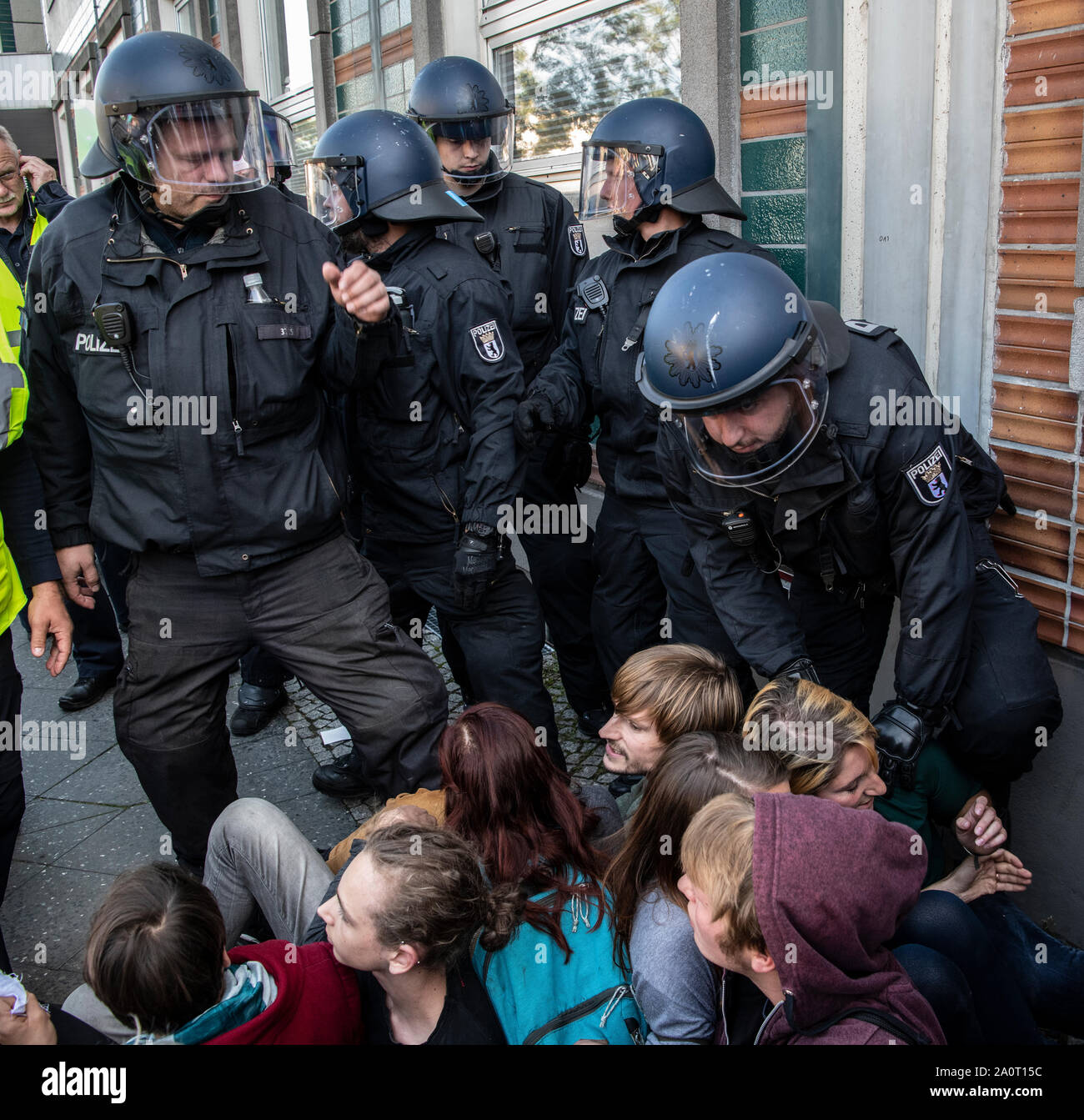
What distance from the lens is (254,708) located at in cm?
434

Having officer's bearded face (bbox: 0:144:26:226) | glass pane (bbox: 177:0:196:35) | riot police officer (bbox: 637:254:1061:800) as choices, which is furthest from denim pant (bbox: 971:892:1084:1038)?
glass pane (bbox: 177:0:196:35)

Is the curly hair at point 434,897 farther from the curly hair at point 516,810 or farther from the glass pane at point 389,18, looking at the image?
the glass pane at point 389,18

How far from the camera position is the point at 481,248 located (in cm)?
412

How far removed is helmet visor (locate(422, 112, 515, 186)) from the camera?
4207mm

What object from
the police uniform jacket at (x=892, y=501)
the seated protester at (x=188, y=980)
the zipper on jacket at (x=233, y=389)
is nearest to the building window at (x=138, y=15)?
the zipper on jacket at (x=233, y=389)

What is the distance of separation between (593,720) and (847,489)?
1.86 meters

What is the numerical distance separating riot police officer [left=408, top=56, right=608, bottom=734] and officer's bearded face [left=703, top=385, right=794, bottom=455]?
1.57 metres

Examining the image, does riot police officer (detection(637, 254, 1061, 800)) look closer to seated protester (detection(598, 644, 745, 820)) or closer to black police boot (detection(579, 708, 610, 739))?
seated protester (detection(598, 644, 745, 820))

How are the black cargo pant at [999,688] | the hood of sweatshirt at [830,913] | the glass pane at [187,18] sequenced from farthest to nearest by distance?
the glass pane at [187,18], the black cargo pant at [999,688], the hood of sweatshirt at [830,913]

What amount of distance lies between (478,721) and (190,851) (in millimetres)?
1081

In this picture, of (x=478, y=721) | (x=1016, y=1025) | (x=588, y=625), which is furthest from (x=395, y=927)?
(x=588, y=625)

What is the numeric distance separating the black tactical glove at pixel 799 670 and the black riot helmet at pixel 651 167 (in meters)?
1.42

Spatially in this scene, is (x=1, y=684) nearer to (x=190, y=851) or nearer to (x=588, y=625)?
(x=190, y=851)

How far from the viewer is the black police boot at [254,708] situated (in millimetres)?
4285
